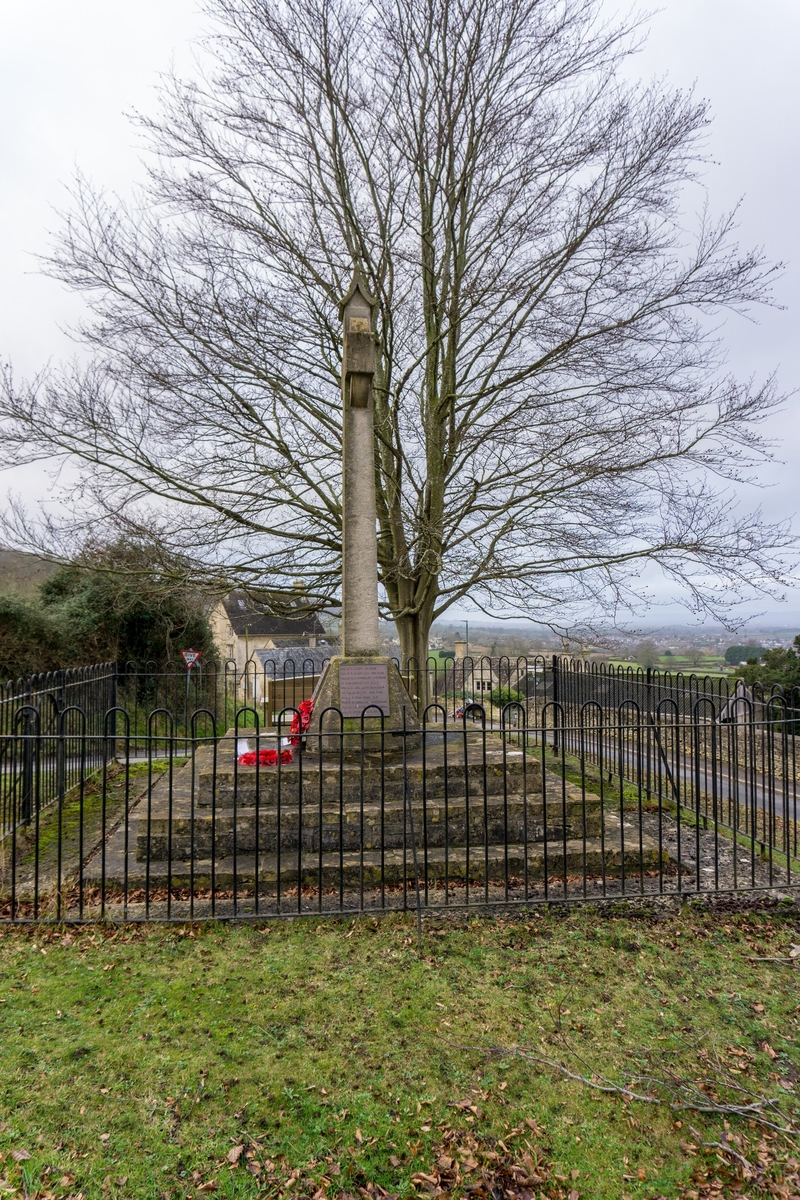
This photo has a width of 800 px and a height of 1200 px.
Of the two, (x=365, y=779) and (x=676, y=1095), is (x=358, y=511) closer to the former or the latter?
(x=365, y=779)

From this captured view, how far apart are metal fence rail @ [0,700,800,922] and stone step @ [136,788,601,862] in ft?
0.05

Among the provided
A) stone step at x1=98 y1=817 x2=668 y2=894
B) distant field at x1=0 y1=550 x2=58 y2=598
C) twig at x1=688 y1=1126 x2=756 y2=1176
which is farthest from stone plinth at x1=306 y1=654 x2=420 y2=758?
distant field at x1=0 y1=550 x2=58 y2=598

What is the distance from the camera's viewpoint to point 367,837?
5.11 m

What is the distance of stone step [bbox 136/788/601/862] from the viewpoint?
501cm

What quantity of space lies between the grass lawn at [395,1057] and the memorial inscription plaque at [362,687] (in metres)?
2.05

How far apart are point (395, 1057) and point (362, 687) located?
3.30 metres

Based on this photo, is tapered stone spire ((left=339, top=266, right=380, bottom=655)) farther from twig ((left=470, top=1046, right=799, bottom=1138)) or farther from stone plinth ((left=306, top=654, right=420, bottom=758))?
twig ((left=470, top=1046, right=799, bottom=1138))

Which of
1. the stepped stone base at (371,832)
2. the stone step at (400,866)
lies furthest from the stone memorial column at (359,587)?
the stone step at (400,866)

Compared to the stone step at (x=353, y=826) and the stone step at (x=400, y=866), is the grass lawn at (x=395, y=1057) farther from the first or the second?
the stone step at (x=353, y=826)

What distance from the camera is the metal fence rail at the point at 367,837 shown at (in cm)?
434

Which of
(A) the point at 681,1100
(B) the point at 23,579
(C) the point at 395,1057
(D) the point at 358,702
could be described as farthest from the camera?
(B) the point at 23,579

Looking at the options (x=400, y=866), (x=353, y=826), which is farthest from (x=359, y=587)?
(x=400, y=866)

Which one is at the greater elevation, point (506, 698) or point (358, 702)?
point (358, 702)

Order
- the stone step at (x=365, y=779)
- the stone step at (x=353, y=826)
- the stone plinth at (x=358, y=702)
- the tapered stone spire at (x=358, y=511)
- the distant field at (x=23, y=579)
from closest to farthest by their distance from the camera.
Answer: the stone step at (x=353, y=826) → the stone step at (x=365, y=779) → the stone plinth at (x=358, y=702) → the tapered stone spire at (x=358, y=511) → the distant field at (x=23, y=579)
